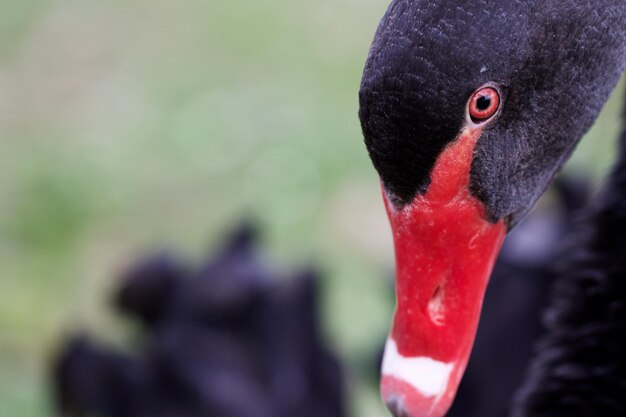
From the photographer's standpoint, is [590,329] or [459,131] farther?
[590,329]

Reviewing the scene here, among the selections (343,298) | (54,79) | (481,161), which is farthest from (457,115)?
(54,79)

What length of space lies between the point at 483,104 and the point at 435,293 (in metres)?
0.23

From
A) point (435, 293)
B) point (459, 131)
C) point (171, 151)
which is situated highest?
point (171, 151)

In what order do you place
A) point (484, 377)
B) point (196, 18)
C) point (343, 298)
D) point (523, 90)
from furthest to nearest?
point (196, 18) < point (343, 298) < point (484, 377) < point (523, 90)

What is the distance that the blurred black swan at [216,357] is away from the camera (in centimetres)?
201

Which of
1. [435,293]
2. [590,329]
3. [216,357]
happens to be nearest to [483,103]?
[435,293]

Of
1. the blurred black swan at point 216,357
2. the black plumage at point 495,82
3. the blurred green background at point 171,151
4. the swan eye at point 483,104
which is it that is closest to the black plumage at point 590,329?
the black plumage at point 495,82

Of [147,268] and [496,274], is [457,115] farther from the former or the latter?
[147,268]

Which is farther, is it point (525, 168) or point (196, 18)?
point (196, 18)

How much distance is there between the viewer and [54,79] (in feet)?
12.0

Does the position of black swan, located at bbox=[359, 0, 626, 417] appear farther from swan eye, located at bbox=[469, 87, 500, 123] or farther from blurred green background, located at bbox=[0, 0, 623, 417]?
blurred green background, located at bbox=[0, 0, 623, 417]

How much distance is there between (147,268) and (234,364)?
12.4 inches

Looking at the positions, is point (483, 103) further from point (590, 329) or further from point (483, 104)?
point (590, 329)

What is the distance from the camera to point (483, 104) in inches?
44.4
